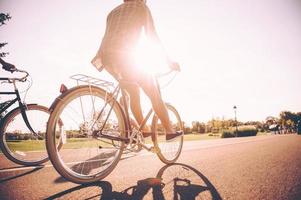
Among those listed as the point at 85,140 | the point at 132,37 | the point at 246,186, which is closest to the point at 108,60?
the point at 132,37

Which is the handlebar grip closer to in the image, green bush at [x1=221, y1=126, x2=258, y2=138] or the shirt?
the shirt

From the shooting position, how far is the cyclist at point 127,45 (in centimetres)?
292

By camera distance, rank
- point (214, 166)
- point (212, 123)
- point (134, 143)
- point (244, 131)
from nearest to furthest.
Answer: point (134, 143) < point (214, 166) < point (244, 131) < point (212, 123)

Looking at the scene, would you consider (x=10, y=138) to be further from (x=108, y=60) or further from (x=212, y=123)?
(x=212, y=123)

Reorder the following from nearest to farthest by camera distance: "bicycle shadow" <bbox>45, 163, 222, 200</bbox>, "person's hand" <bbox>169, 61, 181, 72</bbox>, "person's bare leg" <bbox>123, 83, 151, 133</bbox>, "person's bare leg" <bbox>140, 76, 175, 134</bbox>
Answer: "bicycle shadow" <bbox>45, 163, 222, 200</bbox> → "person's bare leg" <bbox>140, 76, 175, 134</bbox> → "person's bare leg" <bbox>123, 83, 151, 133</bbox> → "person's hand" <bbox>169, 61, 181, 72</bbox>

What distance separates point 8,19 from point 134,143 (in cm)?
2830

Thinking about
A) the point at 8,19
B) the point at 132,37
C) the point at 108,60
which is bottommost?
the point at 108,60

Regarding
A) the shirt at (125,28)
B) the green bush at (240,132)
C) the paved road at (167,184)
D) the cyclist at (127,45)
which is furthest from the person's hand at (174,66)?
the green bush at (240,132)

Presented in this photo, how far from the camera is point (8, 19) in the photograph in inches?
949

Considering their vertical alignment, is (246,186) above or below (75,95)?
below

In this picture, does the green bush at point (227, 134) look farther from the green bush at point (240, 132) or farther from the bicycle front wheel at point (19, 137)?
the bicycle front wheel at point (19, 137)

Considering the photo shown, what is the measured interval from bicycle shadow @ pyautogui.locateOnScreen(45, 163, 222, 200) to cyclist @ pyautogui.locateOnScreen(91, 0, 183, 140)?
1074 millimetres

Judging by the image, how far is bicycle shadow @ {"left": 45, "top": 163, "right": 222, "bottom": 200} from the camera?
2.04 metres

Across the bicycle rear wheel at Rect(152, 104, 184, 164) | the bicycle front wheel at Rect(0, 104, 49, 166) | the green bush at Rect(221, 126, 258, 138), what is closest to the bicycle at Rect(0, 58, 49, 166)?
the bicycle front wheel at Rect(0, 104, 49, 166)
